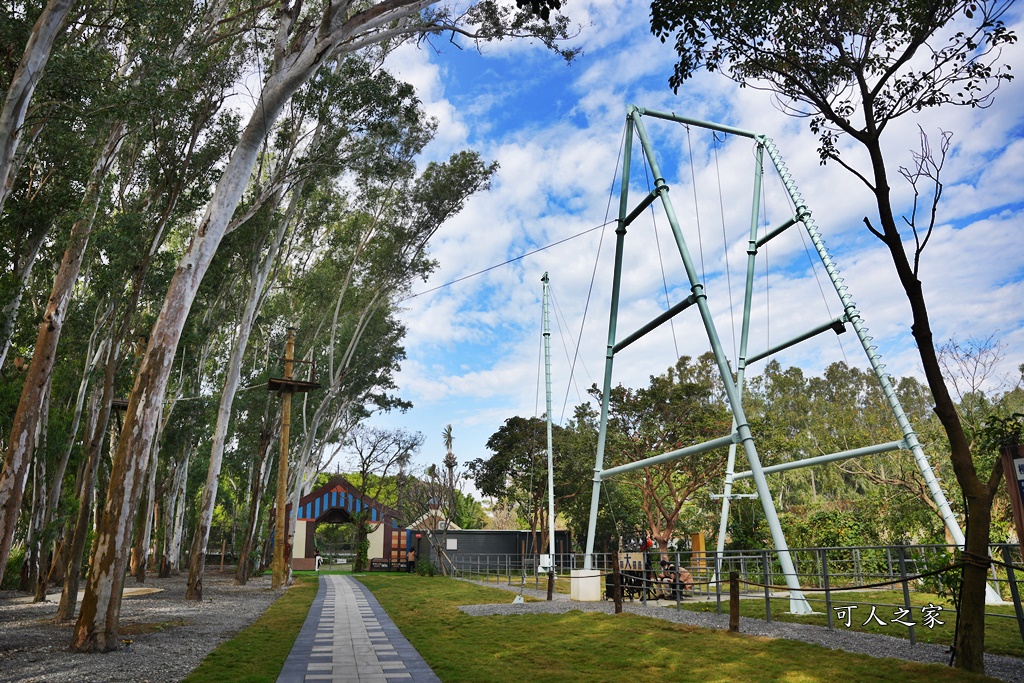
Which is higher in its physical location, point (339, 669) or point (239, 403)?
point (239, 403)

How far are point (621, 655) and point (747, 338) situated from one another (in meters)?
9.90

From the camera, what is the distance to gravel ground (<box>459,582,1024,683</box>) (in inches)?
272

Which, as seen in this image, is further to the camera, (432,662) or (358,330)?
(358,330)

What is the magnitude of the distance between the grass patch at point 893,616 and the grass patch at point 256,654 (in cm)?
709

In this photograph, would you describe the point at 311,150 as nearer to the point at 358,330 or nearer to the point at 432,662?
the point at 358,330

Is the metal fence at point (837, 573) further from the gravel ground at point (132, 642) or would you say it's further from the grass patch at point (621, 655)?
the gravel ground at point (132, 642)

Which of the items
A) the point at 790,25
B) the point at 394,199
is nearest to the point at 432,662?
the point at 790,25

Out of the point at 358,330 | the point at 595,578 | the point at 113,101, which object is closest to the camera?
the point at 113,101

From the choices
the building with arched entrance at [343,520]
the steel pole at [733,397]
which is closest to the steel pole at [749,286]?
the steel pole at [733,397]

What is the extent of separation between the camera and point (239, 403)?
3425 centimetres

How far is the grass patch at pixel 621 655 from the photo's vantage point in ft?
21.9

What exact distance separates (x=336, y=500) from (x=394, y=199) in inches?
1146

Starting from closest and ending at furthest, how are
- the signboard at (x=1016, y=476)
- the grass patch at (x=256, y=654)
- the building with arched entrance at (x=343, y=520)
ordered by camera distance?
the signboard at (x=1016, y=476) → the grass patch at (x=256, y=654) → the building with arched entrance at (x=343, y=520)

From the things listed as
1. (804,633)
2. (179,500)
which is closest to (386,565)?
(179,500)
